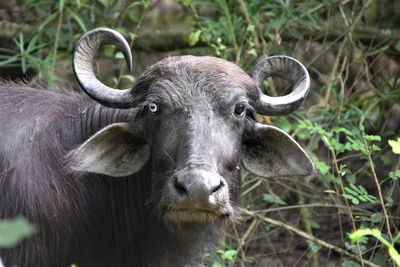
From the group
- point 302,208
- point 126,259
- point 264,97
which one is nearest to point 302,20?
point 302,208

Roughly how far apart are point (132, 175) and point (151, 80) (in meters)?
0.65

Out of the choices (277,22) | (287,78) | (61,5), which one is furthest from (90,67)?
(277,22)

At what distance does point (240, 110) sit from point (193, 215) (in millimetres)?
745

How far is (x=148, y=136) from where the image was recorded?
4.54 metres

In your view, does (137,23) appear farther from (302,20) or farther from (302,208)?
(302,208)

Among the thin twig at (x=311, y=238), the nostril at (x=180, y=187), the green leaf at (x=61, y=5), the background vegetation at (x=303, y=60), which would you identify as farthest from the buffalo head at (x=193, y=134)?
the green leaf at (x=61, y=5)

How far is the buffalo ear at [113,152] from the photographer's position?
4.53 metres

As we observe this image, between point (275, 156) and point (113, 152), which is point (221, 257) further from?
point (113, 152)

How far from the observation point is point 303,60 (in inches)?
303

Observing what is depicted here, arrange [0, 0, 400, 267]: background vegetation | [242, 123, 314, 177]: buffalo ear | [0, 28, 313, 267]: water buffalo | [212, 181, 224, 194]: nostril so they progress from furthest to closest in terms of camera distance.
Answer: [0, 0, 400, 267]: background vegetation
[242, 123, 314, 177]: buffalo ear
[0, 28, 313, 267]: water buffalo
[212, 181, 224, 194]: nostril

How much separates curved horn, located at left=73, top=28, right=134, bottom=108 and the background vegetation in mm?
1986

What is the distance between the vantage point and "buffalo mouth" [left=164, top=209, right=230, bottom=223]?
153 inches

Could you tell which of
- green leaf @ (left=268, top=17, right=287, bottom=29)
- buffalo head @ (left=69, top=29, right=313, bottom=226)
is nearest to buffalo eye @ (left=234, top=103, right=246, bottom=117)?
buffalo head @ (left=69, top=29, right=313, bottom=226)

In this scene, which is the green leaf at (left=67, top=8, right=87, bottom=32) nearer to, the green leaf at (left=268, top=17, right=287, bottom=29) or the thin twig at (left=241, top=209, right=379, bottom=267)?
the green leaf at (left=268, top=17, right=287, bottom=29)
